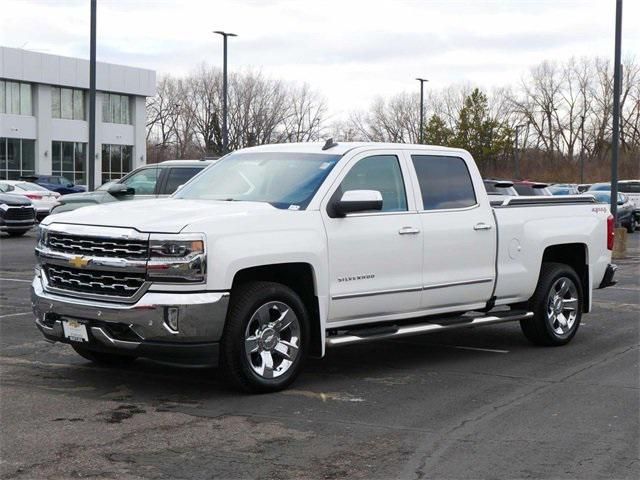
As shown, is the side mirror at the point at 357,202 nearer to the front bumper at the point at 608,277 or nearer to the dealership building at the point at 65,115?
the front bumper at the point at 608,277

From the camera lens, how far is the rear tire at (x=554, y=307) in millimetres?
9828

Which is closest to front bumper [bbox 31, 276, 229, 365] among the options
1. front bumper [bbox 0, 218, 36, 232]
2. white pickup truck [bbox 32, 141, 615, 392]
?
white pickup truck [bbox 32, 141, 615, 392]

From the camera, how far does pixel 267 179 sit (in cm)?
836

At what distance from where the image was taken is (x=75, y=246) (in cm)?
738

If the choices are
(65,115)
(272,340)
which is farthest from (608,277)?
(65,115)

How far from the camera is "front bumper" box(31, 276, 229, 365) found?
695 cm

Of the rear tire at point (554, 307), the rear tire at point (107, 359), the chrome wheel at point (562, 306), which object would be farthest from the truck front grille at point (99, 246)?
the chrome wheel at point (562, 306)

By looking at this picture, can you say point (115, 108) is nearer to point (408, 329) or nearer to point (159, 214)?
point (408, 329)

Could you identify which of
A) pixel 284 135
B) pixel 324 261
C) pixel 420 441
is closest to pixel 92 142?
pixel 324 261

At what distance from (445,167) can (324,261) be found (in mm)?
1976

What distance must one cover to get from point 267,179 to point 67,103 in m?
62.5

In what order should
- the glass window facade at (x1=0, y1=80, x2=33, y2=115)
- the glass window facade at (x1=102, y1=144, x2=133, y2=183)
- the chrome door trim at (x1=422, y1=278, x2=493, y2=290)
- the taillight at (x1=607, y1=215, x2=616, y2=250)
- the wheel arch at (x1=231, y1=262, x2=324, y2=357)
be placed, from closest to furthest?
the wheel arch at (x1=231, y1=262, x2=324, y2=357)
the chrome door trim at (x1=422, y1=278, x2=493, y2=290)
the taillight at (x1=607, y1=215, x2=616, y2=250)
the glass window facade at (x1=0, y1=80, x2=33, y2=115)
the glass window facade at (x1=102, y1=144, x2=133, y2=183)

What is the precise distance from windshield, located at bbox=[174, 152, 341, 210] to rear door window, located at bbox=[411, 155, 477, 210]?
0.94 meters

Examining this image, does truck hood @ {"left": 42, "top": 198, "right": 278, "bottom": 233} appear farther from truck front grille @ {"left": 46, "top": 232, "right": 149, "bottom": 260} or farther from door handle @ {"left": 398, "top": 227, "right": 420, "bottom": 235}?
door handle @ {"left": 398, "top": 227, "right": 420, "bottom": 235}
